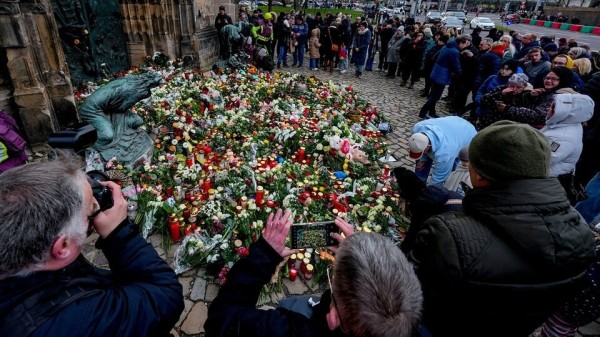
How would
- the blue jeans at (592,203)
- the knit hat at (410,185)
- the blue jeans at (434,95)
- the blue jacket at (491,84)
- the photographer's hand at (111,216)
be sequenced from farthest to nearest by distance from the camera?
the blue jeans at (434,95) → the blue jacket at (491,84) → the blue jeans at (592,203) → the knit hat at (410,185) → the photographer's hand at (111,216)

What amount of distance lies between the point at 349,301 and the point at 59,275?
112 centimetres

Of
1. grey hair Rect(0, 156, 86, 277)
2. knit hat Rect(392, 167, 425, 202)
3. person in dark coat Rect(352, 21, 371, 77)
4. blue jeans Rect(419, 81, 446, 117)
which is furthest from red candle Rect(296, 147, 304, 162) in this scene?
person in dark coat Rect(352, 21, 371, 77)

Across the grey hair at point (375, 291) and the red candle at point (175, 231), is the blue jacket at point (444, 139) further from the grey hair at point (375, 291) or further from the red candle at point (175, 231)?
the red candle at point (175, 231)

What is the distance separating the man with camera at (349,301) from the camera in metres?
0.96

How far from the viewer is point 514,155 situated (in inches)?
57.8

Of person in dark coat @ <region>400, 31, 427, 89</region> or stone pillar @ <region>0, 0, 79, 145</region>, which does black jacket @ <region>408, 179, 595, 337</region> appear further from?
person in dark coat @ <region>400, 31, 427, 89</region>

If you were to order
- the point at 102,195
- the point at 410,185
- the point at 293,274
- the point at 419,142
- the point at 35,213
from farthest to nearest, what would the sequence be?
the point at 419,142 → the point at 293,274 → the point at 410,185 → the point at 102,195 → the point at 35,213

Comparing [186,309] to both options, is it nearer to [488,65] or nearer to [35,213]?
[35,213]

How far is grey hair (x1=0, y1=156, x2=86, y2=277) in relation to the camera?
109 centimetres

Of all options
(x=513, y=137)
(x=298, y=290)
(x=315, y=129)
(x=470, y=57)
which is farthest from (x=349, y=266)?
(x=470, y=57)

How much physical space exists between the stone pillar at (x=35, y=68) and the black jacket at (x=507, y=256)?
5.76 metres

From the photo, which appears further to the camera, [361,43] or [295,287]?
[361,43]

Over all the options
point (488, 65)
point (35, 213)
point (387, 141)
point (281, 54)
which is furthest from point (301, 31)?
point (35, 213)

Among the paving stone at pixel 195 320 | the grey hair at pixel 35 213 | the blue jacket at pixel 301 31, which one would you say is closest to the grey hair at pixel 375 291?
the grey hair at pixel 35 213
